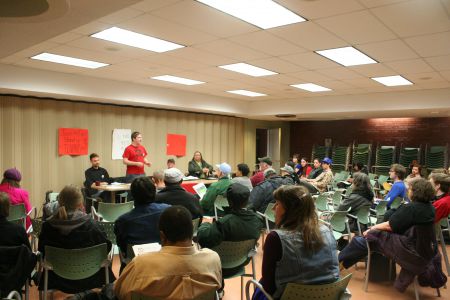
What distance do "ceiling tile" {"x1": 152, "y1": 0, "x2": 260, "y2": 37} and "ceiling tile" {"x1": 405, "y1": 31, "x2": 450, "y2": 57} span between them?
185 centimetres

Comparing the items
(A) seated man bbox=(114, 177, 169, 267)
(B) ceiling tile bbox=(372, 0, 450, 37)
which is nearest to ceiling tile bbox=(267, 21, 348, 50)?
(B) ceiling tile bbox=(372, 0, 450, 37)

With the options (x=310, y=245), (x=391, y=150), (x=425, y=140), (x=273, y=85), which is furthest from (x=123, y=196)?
(x=425, y=140)

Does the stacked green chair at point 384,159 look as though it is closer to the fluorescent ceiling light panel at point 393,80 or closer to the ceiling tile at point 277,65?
the fluorescent ceiling light panel at point 393,80

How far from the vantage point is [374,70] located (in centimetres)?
558

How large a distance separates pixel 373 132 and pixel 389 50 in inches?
293

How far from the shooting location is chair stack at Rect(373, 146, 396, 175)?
1015cm

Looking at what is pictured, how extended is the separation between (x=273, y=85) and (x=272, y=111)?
2576 millimetres

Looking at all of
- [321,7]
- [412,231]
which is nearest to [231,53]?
[321,7]

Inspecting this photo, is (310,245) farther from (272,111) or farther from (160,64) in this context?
(272,111)

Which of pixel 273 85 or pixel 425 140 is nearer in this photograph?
pixel 273 85

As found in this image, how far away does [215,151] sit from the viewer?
1029cm

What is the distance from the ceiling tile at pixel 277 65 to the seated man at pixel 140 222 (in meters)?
3.04

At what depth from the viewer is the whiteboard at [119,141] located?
25.8 ft

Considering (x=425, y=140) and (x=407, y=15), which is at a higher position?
(x=407, y=15)
